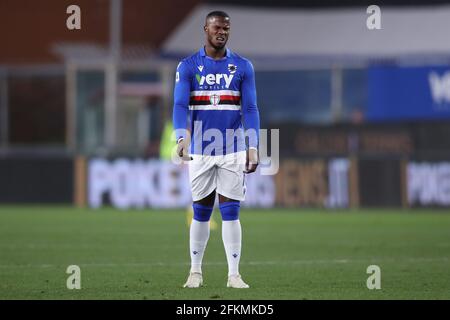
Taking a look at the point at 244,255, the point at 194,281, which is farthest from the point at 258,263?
the point at 194,281

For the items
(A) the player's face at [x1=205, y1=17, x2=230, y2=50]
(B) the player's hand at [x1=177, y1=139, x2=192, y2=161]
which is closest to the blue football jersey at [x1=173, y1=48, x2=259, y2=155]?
(B) the player's hand at [x1=177, y1=139, x2=192, y2=161]

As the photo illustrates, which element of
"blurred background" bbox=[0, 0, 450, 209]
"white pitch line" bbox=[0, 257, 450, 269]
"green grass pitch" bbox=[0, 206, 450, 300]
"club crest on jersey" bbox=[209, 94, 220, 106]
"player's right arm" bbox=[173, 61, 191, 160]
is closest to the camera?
"green grass pitch" bbox=[0, 206, 450, 300]

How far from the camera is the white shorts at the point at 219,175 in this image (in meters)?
10.8

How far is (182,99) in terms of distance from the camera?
10.7 meters

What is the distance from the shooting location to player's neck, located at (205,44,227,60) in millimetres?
10719

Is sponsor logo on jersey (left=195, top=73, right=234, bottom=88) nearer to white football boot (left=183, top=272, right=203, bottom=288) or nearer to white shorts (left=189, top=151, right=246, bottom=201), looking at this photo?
white shorts (left=189, top=151, right=246, bottom=201)

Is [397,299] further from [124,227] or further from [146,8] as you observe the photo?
[146,8]

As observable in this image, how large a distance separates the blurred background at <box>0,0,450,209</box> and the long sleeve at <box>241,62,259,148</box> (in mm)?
13403

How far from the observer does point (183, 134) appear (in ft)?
35.0

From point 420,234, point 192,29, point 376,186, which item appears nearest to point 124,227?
point 420,234

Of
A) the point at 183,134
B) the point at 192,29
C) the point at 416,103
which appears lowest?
the point at 183,134

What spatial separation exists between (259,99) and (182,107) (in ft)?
70.2

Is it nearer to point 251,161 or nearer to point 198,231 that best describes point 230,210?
point 198,231

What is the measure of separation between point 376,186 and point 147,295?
1516 centimetres
